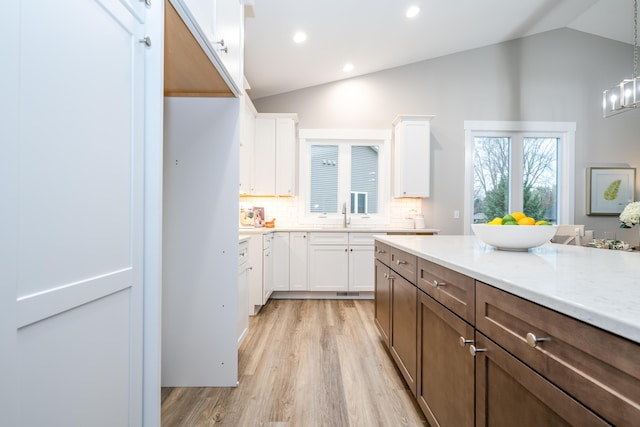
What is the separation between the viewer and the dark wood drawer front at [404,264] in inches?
63.1

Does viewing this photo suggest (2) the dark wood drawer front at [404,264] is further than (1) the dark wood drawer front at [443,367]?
Yes

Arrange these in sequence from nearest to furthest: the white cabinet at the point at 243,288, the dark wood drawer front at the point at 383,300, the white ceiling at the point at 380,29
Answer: the dark wood drawer front at the point at 383,300, the white cabinet at the point at 243,288, the white ceiling at the point at 380,29

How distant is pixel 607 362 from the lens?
1.71 feet

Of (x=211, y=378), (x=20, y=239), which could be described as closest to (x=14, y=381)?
(x=20, y=239)

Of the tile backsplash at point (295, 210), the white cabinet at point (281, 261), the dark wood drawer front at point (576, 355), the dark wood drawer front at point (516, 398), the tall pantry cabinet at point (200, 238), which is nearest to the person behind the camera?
the dark wood drawer front at point (576, 355)

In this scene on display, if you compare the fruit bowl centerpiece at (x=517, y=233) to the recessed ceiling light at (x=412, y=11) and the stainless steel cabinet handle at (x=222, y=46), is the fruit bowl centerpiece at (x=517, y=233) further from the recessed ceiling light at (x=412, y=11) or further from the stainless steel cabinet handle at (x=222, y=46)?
the recessed ceiling light at (x=412, y=11)

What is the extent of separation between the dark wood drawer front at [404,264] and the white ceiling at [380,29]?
97.2 inches

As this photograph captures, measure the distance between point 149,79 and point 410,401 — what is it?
199 cm

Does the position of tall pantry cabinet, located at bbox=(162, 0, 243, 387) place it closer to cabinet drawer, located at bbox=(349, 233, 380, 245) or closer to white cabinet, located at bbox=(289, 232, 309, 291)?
white cabinet, located at bbox=(289, 232, 309, 291)

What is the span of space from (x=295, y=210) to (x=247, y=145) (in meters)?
1.21

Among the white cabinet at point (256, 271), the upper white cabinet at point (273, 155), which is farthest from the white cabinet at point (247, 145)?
the white cabinet at point (256, 271)

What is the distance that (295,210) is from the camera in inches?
174

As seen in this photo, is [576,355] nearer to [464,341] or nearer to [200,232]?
[464,341]

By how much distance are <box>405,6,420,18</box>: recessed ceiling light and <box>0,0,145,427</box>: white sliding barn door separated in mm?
3145
